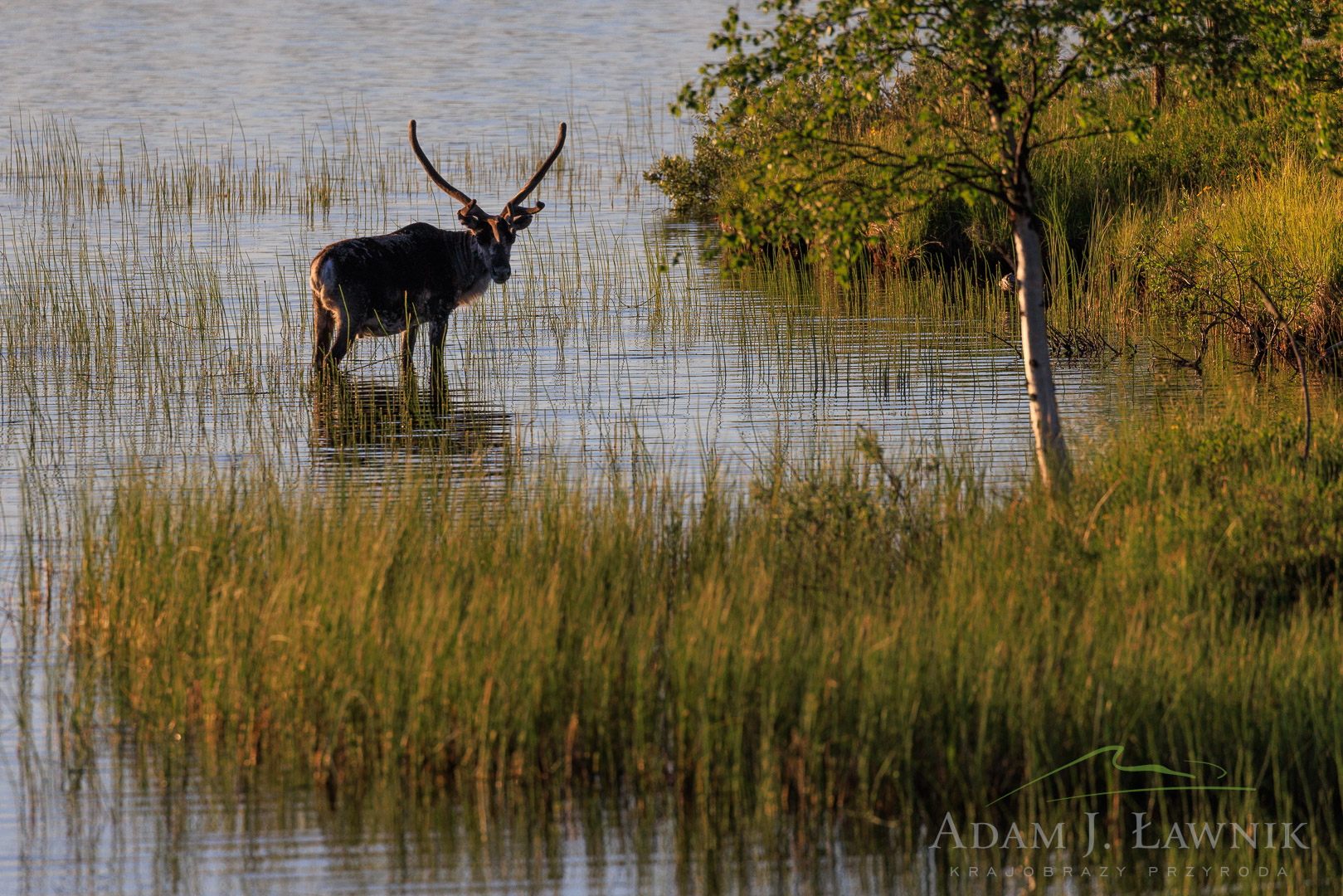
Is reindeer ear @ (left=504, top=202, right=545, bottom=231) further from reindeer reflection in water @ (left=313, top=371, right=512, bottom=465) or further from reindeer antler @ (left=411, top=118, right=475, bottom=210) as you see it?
reindeer reflection in water @ (left=313, top=371, right=512, bottom=465)

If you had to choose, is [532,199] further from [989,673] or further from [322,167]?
[989,673]

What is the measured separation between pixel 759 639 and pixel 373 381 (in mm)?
9209

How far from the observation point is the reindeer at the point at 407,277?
14414 mm

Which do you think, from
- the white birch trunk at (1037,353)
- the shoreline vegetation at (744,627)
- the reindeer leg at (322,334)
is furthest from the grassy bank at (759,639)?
the reindeer leg at (322,334)

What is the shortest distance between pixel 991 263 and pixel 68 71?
140 ft

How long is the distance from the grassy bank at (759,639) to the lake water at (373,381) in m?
0.33

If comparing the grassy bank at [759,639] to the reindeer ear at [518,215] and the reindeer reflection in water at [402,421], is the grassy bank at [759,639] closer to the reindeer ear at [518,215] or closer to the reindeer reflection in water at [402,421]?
the reindeer reflection in water at [402,421]

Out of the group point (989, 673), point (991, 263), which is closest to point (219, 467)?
point (989, 673)

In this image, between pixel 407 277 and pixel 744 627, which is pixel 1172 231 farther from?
pixel 744 627

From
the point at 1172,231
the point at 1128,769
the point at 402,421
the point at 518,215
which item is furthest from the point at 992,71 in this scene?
the point at 1172,231

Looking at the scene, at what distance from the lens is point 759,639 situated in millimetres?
6973

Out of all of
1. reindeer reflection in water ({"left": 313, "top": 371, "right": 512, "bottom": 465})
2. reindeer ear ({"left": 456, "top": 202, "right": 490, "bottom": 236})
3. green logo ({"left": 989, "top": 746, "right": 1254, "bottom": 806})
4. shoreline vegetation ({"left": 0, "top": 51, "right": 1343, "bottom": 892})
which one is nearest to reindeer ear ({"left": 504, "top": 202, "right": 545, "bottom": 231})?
reindeer ear ({"left": 456, "top": 202, "right": 490, "bottom": 236})

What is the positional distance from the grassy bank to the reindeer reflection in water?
2.81m

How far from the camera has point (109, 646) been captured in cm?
800
